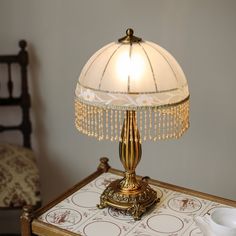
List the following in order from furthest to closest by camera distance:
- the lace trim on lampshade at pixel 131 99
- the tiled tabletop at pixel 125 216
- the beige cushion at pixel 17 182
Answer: the beige cushion at pixel 17 182
the tiled tabletop at pixel 125 216
the lace trim on lampshade at pixel 131 99

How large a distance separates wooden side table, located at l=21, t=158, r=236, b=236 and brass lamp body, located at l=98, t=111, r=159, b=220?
3 centimetres

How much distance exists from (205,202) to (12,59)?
1.07 meters

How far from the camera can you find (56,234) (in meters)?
1.37

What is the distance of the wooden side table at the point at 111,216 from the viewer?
1373mm

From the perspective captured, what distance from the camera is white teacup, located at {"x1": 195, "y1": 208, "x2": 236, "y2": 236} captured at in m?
1.27

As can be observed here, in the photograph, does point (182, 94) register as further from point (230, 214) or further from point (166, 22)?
point (166, 22)

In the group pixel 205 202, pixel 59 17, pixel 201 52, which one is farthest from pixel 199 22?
pixel 205 202

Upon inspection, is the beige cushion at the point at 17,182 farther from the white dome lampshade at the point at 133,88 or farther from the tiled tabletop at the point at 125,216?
the white dome lampshade at the point at 133,88

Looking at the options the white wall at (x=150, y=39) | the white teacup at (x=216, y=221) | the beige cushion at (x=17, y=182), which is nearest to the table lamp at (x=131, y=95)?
the white teacup at (x=216, y=221)

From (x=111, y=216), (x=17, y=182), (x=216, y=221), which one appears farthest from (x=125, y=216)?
(x=17, y=182)

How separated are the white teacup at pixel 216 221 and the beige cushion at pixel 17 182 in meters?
0.76

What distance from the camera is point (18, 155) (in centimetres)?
204

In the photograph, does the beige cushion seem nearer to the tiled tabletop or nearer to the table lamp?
the tiled tabletop

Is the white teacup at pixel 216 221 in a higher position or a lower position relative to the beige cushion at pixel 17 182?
higher
